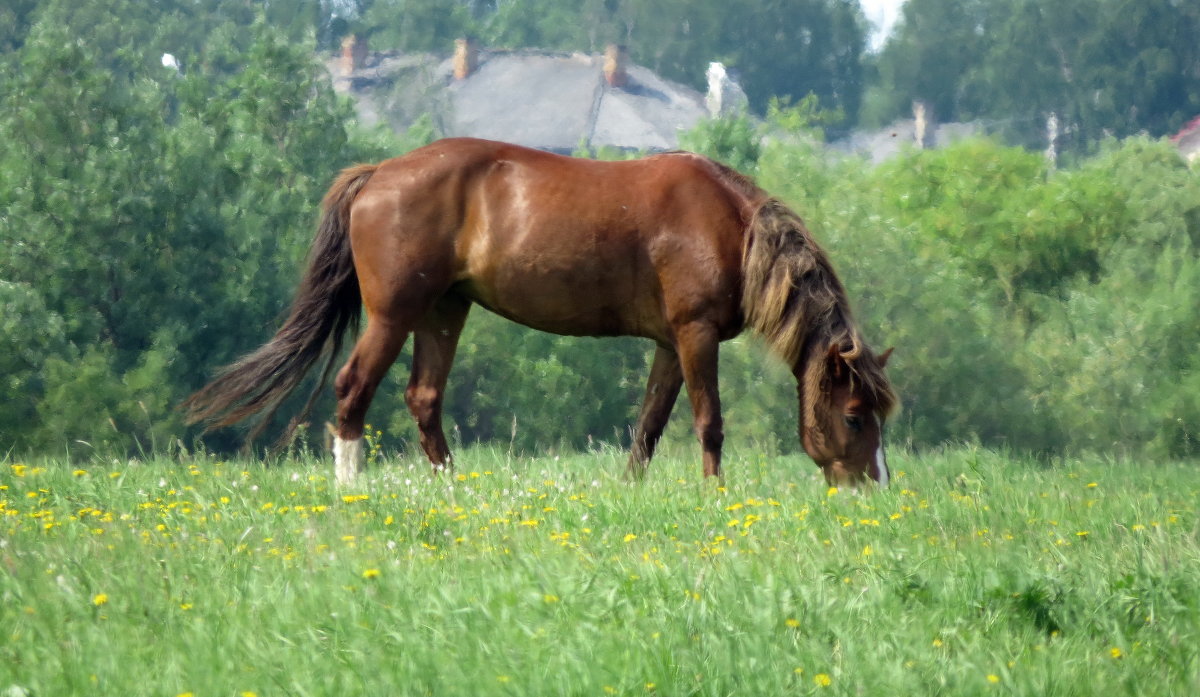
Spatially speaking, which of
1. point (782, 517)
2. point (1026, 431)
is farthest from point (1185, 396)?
point (782, 517)

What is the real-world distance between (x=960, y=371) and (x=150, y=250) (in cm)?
2005

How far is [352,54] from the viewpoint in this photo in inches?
2908

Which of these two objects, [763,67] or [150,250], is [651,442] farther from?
[763,67]

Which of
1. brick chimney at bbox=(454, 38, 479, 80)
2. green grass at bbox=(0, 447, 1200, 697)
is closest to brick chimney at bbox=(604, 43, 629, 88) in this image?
brick chimney at bbox=(454, 38, 479, 80)

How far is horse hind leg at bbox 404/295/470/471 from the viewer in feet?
29.2

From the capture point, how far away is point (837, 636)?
167 inches

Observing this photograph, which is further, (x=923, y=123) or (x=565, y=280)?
(x=923, y=123)

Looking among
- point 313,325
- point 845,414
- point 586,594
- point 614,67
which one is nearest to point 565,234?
point 313,325

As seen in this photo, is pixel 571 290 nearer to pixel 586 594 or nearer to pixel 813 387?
pixel 813 387

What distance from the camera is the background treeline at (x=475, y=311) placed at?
33281mm

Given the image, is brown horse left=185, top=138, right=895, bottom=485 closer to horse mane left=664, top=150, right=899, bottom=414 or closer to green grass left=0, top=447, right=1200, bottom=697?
horse mane left=664, top=150, right=899, bottom=414

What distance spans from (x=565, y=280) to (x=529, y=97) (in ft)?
208

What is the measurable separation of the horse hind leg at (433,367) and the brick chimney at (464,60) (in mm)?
64986

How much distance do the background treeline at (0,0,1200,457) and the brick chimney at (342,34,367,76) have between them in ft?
96.9
